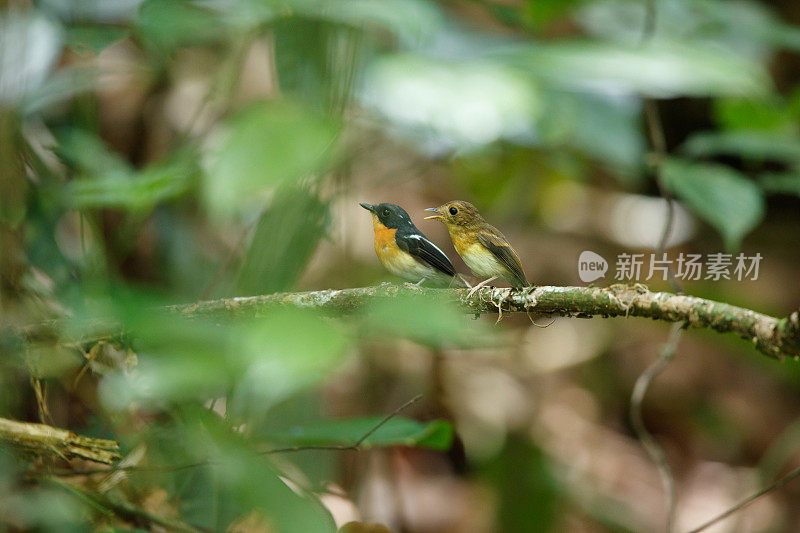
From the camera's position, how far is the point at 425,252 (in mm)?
631

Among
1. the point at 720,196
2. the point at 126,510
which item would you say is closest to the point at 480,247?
the point at 126,510

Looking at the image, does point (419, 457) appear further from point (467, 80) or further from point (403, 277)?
point (403, 277)

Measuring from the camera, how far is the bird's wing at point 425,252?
0.63 meters

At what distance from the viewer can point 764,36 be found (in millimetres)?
2055

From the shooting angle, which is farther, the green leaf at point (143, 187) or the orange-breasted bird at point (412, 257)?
the green leaf at point (143, 187)

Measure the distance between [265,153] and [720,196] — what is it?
1.01 meters

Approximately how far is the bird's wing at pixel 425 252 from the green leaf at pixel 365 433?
436mm

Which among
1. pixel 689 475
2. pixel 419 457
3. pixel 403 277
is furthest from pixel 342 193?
pixel 689 475

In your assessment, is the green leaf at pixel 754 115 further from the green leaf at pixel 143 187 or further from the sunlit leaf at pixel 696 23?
the green leaf at pixel 143 187

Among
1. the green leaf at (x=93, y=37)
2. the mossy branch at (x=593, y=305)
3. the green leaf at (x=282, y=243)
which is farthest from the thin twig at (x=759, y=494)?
the green leaf at (x=93, y=37)

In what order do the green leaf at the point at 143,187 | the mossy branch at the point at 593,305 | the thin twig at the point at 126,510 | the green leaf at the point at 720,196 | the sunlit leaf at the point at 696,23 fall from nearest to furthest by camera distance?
the mossy branch at the point at 593,305, the green leaf at the point at 143,187, the thin twig at the point at 126,510, the green leaf at the point at 720,196, the sunlit leaf at the point at 696,23

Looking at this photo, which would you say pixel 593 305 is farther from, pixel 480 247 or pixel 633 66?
pixel 633 66

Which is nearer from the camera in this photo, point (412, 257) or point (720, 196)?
point (412, 257)

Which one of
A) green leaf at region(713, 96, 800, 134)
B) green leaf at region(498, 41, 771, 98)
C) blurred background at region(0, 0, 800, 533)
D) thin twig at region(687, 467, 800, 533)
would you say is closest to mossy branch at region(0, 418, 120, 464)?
blurred background at region(0, 0, 800, 533)
